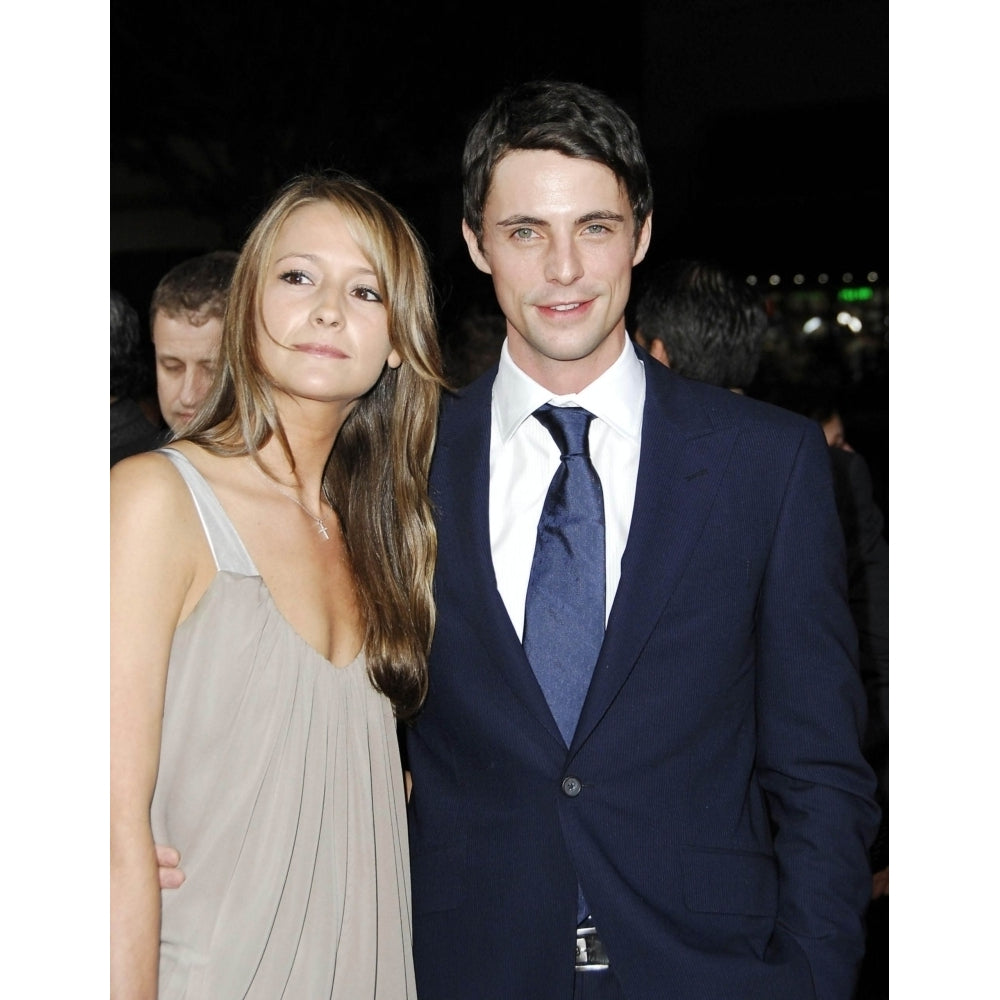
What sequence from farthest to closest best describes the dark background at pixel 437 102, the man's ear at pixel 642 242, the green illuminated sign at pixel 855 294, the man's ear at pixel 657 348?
1. the green illuminated sign at pixel 855 294
2. the dark background at pixel 437 102
3. the man's ear at pixel 657 348
4. the man's ear at pixel 642 242

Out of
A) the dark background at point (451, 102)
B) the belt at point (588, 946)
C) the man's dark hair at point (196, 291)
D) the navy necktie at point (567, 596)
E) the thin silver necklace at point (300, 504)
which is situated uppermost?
the dark background at point (451, 102)

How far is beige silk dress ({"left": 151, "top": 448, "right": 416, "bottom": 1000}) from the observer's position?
176 centimetres

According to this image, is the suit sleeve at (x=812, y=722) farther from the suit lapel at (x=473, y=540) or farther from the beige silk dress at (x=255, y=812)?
the beige silk dress at (x=255, y=812)

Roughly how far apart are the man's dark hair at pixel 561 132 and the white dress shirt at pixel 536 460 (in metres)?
0.35

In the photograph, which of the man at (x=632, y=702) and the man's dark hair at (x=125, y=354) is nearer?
the man at (x=632, y=702)

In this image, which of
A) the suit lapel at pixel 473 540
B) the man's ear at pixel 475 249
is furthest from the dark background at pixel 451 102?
the suit lapel at pixel 473 540

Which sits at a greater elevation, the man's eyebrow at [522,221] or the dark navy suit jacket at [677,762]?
the man's eyebrow at [522,221]

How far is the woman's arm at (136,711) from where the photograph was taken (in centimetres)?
166

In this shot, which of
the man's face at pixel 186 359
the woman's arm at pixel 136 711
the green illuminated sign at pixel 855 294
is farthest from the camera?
the green illuminated sign at pixel 855 294

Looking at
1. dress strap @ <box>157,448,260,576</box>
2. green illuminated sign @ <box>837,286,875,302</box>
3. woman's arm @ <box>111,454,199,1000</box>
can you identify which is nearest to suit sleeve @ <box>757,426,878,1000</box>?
dress strap @ <box>157,448,260,576</box>

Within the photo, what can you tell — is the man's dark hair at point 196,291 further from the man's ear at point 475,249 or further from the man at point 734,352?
the man at point 734,352

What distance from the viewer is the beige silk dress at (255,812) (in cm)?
176

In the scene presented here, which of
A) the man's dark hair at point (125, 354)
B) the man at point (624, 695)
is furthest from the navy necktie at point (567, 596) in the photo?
the man's dark hair at point (125, 354)

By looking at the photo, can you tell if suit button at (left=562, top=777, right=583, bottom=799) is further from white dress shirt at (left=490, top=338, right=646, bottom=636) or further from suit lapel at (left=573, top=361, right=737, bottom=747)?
white dress shirt at (left=490, top=338, right=646, bottom=636)
